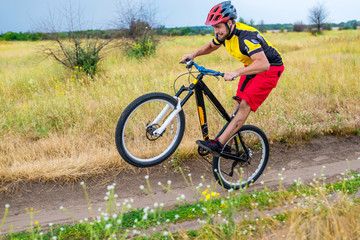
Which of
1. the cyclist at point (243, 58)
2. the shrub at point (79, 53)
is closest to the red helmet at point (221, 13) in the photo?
the cyclist at point (243, 58)

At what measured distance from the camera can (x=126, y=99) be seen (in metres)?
6.71

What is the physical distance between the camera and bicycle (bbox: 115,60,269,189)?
145 inches

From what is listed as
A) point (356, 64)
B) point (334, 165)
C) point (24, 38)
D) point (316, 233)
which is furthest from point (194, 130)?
point (24, 38)

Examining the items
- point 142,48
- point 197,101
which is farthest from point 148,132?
point 142,48

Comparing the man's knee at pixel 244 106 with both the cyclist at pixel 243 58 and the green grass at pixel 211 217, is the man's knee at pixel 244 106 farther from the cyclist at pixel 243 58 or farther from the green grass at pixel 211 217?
the green grass at pixel 211 217

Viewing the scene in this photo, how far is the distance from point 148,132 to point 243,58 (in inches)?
60.3

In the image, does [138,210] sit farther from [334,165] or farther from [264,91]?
[334,165]

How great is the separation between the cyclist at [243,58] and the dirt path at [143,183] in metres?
0.74

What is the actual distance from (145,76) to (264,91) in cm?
555

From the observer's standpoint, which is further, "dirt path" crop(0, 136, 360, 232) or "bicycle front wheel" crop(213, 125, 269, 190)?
"bicycle front wheel" crop(213, 125, 269, 190)

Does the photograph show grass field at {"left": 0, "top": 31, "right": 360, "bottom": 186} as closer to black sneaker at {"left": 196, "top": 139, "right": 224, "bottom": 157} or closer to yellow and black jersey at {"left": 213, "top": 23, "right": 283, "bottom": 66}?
black sneaker at {"left": 196, "top": 139, "right": 224, "bottom": 157}

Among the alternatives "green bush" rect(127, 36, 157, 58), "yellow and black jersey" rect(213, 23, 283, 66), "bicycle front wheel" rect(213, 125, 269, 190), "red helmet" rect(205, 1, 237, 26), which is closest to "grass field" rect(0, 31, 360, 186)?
"bicycle front wheel" rect(213, 125, 269, 190)

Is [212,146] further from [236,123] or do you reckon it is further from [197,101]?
[197,101]

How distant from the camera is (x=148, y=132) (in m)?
3.79
